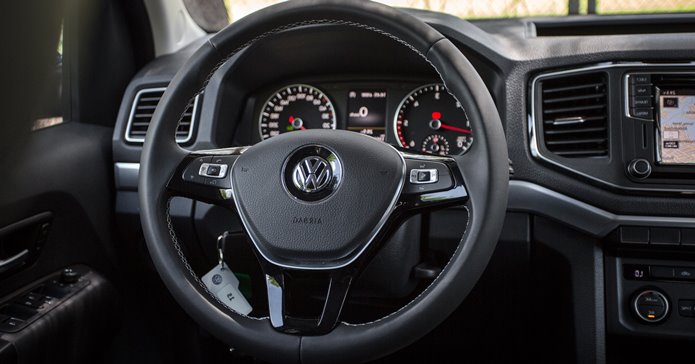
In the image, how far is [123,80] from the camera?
1.92 metres

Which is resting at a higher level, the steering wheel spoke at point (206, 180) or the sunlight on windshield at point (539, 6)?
the sunlight on windshield at point (539, 6)

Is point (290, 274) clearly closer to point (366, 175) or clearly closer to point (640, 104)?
point (366, 175)

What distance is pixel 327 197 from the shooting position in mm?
1045

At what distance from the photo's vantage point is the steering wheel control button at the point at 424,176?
3.40 ft

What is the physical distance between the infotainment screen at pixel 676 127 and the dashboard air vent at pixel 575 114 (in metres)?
0.11

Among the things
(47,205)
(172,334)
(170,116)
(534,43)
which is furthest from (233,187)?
(172,334)

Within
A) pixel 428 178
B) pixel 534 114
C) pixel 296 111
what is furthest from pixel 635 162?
pixel 296 111

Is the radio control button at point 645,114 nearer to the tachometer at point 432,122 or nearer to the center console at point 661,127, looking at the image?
the center console at point 661,127

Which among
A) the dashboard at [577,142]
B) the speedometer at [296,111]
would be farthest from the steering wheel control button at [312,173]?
the speedometer at [296,111]

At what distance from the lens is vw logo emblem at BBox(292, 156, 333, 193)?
106cm

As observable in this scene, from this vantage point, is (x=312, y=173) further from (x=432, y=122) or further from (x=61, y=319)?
(x=61, y=319)

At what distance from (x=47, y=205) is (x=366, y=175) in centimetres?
89

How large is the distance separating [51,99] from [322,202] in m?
0.94

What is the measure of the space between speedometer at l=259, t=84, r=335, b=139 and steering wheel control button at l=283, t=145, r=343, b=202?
2.09 feet
